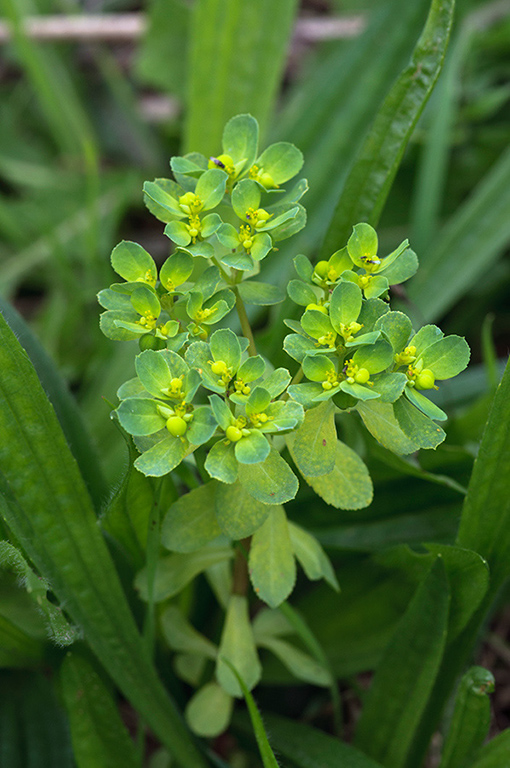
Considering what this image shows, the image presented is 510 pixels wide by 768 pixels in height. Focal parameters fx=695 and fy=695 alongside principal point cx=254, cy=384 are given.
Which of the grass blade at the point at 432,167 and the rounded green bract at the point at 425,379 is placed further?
the grass blade at the point at 432,167

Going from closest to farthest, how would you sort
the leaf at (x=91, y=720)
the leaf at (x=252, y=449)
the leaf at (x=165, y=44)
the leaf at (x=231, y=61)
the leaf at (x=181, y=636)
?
the leaf at (x=252, y=449) → the leaf at (x=91, y=720) → the leaf at (x=181, y=636) → the leaf at (x=231, y=61) → the leaf at (x=165, y=44)

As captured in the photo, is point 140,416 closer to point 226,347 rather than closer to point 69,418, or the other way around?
point 226,347

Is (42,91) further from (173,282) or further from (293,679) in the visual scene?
(293,679)

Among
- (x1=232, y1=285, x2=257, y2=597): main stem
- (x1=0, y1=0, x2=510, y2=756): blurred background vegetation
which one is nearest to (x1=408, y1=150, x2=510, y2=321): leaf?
(x1=0, y1=0, x2=510, y2=756): blurred background vegetation

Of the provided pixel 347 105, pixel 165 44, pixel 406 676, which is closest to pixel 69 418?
pixel 406 676

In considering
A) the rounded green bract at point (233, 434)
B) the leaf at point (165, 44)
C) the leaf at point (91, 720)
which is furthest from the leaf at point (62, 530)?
the leaf at point (165, 44)

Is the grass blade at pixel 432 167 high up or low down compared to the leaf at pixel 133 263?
down

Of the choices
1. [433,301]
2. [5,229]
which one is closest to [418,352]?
[433,301]

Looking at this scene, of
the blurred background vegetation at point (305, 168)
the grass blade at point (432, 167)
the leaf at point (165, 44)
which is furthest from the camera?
the leaf at point (165, 44)

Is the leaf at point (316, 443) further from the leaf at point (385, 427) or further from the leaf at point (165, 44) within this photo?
the leaf at point (165, 44)
